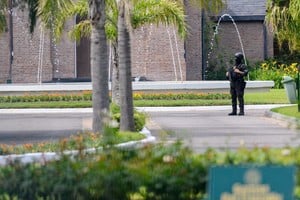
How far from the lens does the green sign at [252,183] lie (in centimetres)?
588

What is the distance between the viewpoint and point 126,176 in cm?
773

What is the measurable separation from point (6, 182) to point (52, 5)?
10.4m

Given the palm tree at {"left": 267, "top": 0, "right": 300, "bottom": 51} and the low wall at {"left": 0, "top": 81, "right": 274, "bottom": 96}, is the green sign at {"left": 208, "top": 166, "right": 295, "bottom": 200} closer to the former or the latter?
the palm tree at {"left": 267, "top": 0, "right": 300, "bottom": 51}

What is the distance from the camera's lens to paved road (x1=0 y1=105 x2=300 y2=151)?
19.2 m

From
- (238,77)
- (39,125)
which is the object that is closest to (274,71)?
(238,77)

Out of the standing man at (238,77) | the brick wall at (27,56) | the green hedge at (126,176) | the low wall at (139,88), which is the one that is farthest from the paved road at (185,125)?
the brick wall at (27,56)

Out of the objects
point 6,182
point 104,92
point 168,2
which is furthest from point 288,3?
point 6,182

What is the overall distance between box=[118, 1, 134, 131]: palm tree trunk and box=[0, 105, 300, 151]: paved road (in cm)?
74

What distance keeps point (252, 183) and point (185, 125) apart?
17.7 meters

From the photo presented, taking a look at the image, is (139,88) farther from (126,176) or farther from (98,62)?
(126,176)

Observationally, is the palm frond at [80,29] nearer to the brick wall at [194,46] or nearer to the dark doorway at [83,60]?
the dark doorway at [83,60]

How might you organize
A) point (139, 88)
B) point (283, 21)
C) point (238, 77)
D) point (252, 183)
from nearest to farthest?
point (252, 183) < point (238, 77) < point (283, 21) < point (139, 88)

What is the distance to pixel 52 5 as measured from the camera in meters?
17.7

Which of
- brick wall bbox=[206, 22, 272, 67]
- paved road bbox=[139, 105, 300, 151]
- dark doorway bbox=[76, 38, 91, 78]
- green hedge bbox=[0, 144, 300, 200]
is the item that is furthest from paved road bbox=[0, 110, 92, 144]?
brick wall bbox=[206, 22, 272, 67]
